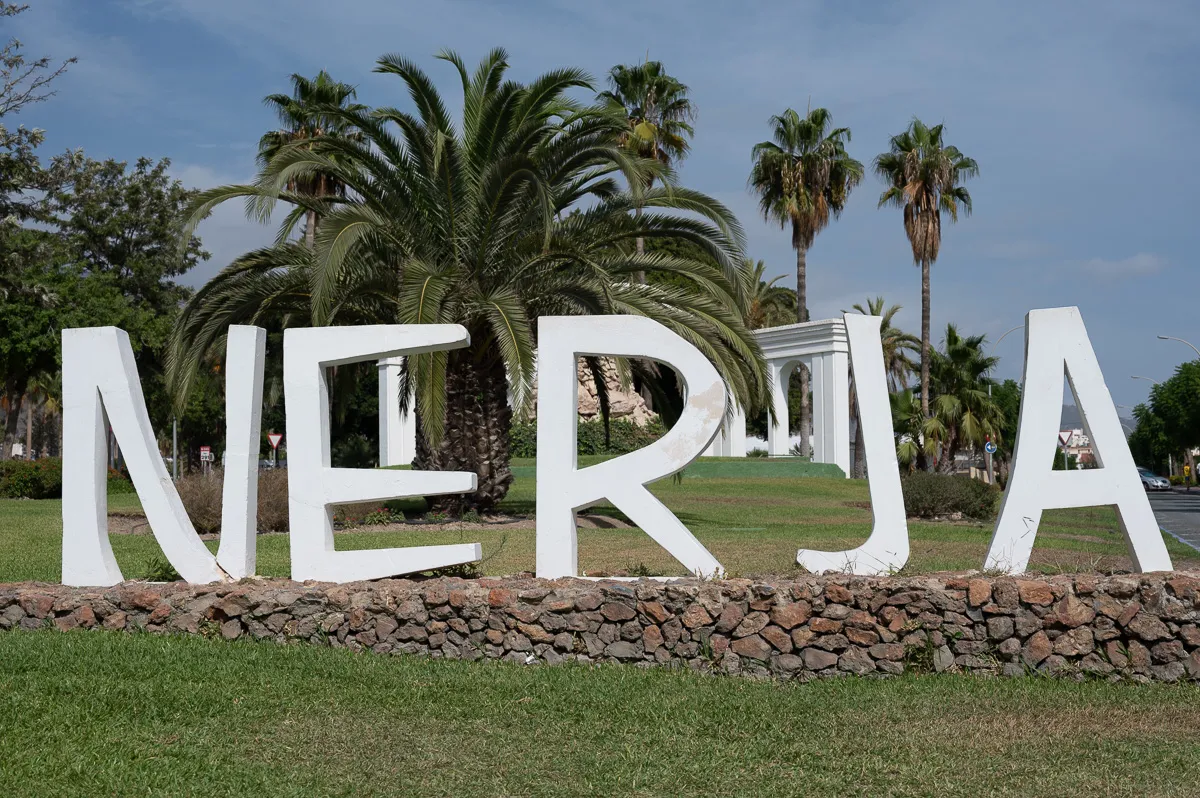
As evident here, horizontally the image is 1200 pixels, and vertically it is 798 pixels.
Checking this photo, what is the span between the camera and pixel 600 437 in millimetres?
41375

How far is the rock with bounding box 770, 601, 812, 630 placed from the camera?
7078 millimetres

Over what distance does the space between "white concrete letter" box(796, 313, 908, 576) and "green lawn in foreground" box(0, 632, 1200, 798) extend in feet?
3.84

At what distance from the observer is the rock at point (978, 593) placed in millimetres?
7016

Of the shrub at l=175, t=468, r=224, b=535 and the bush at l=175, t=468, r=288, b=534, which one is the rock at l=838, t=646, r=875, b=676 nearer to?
the bush at l=175, t=468, r=288, b=534

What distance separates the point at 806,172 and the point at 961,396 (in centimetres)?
1059

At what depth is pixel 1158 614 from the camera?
22.8 feet

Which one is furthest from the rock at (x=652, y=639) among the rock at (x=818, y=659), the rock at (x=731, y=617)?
the rock at (x=818, y=659)

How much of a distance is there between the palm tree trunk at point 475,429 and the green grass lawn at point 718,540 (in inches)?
48.4

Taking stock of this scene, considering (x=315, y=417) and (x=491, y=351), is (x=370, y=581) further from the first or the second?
(x=491, y=351)

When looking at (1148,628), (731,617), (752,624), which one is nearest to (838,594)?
(752,624)

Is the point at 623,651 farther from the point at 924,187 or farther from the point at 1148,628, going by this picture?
the point at 924,187

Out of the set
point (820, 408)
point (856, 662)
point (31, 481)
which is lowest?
point (856, 662)

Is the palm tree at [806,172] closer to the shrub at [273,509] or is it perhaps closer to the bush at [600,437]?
the bush at [600,437]

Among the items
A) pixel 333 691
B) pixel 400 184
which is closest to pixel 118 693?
pixel 333 691
